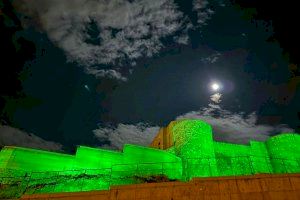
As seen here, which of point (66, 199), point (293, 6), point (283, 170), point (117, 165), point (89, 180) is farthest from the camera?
point (283, 170)

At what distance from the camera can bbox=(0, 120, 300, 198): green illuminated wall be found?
14.4m

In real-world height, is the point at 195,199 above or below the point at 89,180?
below

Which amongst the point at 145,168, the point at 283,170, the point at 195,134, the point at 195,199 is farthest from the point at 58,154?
the point at 283,170

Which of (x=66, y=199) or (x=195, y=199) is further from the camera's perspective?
(x=66, y=199)

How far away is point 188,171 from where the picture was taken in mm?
20781

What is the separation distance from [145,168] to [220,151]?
9.22 metres

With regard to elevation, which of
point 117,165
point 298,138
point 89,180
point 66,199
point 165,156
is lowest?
point 66,199

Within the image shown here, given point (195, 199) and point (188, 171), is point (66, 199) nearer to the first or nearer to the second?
point (195, 199)

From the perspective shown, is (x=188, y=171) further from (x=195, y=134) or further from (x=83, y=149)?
(x=83, y=149)

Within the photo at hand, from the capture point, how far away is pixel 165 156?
2011 centimetres

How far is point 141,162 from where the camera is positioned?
18.1 metres

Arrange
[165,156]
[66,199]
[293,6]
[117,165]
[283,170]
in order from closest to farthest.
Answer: [293,6], [66,199], [117,165], [165,156], [283,170]

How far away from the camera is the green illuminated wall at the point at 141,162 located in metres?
14.4

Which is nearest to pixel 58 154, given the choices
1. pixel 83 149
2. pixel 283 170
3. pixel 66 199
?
pixel 83 149
